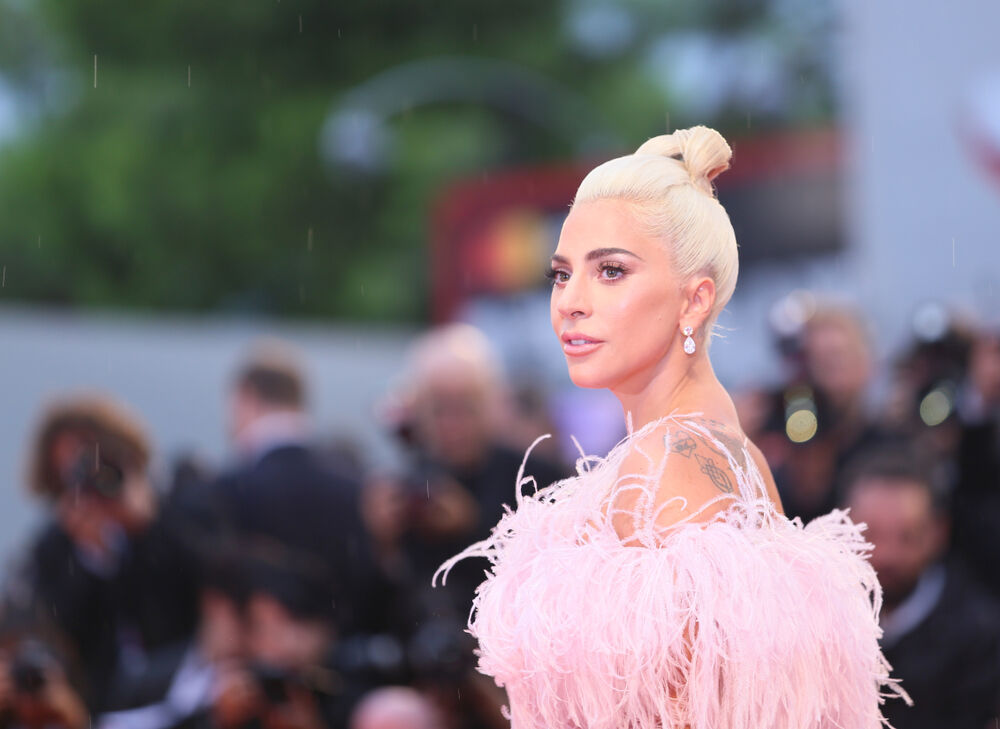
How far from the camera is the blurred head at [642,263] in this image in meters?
2.33

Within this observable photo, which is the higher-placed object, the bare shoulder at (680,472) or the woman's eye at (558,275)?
the woman's eye at (558,275)

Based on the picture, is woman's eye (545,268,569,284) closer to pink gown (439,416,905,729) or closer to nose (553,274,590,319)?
nose (553,274,590,319)

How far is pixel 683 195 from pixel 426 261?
22.3 metres

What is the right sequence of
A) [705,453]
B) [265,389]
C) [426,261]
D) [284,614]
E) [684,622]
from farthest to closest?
[426,261] < [265,389] < [284,614] < [705,453] < [684,622]

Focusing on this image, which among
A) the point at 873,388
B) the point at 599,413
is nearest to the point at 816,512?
the point at 873,388

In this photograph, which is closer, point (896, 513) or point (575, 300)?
point (575, 300)

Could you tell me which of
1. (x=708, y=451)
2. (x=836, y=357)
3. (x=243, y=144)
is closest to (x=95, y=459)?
(x=836, y=357)

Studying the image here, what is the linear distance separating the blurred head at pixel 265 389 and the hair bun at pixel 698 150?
3548 mm

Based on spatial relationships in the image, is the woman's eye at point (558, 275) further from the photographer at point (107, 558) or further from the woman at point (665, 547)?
the photographer at point (107, 558)

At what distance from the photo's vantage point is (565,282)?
2432 millimetres

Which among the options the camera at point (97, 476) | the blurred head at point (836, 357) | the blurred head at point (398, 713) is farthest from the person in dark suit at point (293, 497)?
the blurred head at point (836, 357)

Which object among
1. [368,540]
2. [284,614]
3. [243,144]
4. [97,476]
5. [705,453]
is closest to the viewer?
[705,453]

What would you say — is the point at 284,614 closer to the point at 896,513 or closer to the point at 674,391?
the point at 896,513

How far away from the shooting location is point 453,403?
17.3ft
